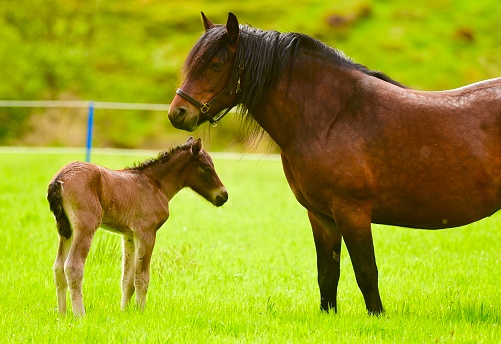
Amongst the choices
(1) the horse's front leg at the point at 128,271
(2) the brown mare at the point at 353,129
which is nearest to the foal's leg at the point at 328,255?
(2) the brown mare at the point at 353,129

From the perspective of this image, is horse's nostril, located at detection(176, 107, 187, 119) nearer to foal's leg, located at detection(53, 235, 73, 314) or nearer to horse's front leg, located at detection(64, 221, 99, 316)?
horse's front leg, located at detection(64, 221, 99, 316)

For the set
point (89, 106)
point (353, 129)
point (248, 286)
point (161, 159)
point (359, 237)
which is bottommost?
point (248, 286)

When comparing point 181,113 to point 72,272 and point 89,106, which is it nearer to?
point 72,272

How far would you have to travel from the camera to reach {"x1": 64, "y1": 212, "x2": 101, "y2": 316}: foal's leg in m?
5.39

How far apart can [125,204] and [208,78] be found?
1.23 meters

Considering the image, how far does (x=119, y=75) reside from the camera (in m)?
45.9

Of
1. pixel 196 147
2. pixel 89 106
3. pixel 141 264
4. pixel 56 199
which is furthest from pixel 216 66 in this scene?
pixel 89 106

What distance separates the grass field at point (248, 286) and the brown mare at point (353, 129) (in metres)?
0.72

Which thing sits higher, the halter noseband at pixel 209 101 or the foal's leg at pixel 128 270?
the halter noseband at pixel 209 101

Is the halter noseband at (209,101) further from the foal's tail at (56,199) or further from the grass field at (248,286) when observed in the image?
the grass field at (248,286)

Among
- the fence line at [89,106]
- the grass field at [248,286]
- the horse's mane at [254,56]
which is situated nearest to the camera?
the grass field at [248,286]

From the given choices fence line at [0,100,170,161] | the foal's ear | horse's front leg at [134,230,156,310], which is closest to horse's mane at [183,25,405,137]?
the foal's ear

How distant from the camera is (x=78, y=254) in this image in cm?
543

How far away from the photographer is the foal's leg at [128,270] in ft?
19.6
